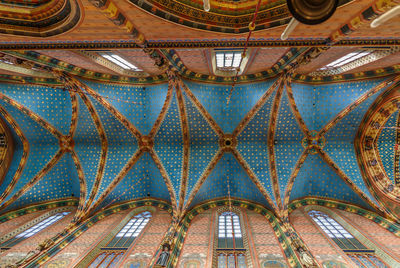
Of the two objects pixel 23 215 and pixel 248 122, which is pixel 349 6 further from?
pixel 23 215

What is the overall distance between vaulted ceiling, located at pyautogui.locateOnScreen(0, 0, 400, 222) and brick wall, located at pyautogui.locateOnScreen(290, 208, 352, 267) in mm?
1088

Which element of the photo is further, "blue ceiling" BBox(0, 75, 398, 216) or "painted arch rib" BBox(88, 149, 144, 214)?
"painted arch rib" BBox(88, 149, 144, 214)

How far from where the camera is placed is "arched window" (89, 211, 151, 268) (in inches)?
327

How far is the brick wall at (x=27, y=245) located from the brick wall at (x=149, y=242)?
4.61 m

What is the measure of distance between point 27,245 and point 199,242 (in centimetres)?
793

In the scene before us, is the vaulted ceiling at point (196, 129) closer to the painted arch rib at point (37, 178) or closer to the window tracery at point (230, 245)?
the painted arch rib at point (37, 178)

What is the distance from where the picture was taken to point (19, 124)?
39.3 ft

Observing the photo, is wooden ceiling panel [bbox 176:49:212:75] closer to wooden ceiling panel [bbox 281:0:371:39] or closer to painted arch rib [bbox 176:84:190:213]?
painted arch rib [bbox 176:84:190:213]

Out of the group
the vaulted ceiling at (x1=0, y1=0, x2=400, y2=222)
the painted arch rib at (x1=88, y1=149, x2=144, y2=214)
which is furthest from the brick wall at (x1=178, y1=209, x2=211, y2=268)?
the painted arch rib at (x1=88, y1=149, x2=144, y2=214)

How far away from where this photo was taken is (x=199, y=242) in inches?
360

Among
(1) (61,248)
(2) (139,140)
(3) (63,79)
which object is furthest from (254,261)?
(3) (63,79)

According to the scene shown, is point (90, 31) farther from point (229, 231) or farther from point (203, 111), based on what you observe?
point (229, 231)

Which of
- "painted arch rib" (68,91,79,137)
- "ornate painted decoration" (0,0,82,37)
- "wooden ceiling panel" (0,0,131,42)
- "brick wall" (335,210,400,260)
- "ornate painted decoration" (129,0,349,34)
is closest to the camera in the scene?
"wooden ceiling panel" (0,0,131,42)

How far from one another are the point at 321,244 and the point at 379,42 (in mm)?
8097
